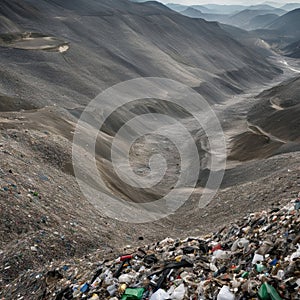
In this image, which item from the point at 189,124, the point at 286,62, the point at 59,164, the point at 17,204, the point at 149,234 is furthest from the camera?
the point at 286,62

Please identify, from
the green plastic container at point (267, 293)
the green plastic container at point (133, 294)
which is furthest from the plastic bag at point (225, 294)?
the green plastic container at point (133, 294)

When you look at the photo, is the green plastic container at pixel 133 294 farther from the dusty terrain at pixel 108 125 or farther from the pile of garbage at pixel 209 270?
the dusty terrain at pixel 108 125

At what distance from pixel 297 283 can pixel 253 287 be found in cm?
66

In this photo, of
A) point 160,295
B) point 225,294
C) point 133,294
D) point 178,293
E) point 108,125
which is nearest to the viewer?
point 225,294

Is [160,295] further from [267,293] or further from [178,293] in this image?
[267,293]

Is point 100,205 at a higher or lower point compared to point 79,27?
lower

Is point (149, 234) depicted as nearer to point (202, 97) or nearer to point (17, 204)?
point (17, 204)

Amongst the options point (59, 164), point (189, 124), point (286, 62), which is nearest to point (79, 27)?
point (189, 124)

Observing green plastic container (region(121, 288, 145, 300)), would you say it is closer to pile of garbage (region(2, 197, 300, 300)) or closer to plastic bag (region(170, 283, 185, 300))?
pile of garbage (region(2, 197, 300, 300))

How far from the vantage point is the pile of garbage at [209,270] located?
19.0 ft

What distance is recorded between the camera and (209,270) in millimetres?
6895

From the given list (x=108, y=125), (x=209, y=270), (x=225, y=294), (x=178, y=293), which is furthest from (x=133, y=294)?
(x=108, y=125)

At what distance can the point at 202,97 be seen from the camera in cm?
6034

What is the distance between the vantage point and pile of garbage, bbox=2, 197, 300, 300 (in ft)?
19.0
